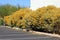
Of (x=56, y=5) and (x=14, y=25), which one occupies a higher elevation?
(x=56, y=5)

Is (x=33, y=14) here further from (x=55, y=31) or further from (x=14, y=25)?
(x=14, y=25)

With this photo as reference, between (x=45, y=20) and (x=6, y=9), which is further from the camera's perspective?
(x=6, y=9)

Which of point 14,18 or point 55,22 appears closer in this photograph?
point 55,22

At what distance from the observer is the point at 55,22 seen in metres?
30.9

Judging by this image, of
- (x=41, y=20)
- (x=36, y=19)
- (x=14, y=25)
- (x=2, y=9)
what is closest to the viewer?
(x=41, y=20)

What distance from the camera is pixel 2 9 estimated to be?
84688mm

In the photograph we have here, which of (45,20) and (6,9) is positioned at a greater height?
(6,9)

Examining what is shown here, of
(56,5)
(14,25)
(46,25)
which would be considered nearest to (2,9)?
(14,25)

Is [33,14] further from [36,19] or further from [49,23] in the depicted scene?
[49,23]

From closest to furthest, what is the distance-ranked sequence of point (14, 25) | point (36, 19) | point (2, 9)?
1. point (36, 19)
2. point (14, 25)
3. point (2, 9)

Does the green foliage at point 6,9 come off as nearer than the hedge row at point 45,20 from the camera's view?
No

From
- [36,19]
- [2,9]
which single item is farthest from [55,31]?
[2,9]

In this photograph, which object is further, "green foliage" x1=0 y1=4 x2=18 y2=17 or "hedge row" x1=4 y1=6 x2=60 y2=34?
"green foliage" x1=0 y1=4 x2=18 y2=17

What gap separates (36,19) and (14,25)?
17052mm
